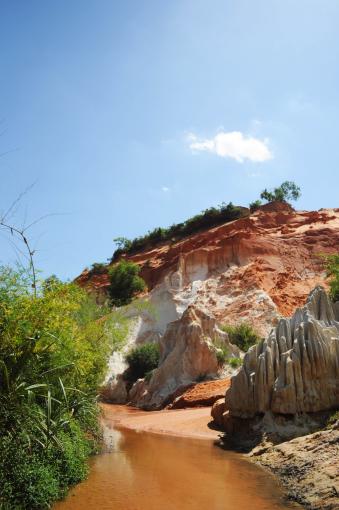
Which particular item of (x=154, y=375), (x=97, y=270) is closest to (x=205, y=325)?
(x=154, y=375)

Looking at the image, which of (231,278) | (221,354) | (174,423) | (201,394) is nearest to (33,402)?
(174,423)

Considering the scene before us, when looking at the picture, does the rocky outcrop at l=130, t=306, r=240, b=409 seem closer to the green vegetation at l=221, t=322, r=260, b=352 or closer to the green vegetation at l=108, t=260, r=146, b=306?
the green vegetation at l=221, t=322, r=260, b=352

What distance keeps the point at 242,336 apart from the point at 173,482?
21.6m

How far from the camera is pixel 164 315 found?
37.7 metres

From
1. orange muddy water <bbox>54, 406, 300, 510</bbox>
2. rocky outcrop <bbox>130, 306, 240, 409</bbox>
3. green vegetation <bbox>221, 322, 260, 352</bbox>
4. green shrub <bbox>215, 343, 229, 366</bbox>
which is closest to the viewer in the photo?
orange muddy water <bbox>54, 406, 300, 510</bbox>

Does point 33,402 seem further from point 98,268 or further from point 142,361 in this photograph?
point 98,268

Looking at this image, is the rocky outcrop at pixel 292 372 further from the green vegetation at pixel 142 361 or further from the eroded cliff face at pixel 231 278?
the green vegetation at pixel 142 361

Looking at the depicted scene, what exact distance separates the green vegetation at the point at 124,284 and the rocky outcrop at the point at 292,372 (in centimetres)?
3178

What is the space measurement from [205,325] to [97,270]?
3272cm

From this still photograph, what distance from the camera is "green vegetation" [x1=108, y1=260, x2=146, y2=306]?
47959mm

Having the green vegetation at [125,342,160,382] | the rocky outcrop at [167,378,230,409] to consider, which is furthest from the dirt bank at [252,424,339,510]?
the green vegetation at [125,342,160,382]

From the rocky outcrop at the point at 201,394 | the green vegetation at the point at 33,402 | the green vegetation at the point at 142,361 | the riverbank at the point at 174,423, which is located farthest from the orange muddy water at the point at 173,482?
the green vegetation at the point at 142,361

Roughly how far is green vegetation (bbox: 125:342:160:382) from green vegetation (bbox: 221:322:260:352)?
522 cm

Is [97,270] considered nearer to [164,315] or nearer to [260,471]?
[164,315]
